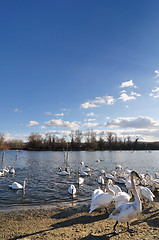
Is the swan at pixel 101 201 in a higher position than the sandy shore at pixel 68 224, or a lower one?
higher

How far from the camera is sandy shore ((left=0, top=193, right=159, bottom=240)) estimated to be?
5.09 metres

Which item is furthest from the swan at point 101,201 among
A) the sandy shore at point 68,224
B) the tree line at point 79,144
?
the tree line at point 79,144

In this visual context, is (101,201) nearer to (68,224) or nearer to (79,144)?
(68,224)

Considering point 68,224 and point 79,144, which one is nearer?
point 68,224

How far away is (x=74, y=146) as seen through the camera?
83.4 metres

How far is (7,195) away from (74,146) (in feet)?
241

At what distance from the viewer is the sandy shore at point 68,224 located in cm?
509

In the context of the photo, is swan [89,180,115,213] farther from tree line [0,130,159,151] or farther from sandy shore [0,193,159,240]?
tree line [0,130,159,151]

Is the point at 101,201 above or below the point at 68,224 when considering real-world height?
above

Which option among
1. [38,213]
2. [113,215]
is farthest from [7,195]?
[113,215]

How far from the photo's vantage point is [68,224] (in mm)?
6078

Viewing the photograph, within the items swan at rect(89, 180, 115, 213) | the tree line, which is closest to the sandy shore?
swan at rect(89, 180, 115, 213)

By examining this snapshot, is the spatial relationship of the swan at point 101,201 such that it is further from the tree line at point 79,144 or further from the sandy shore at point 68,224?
the tree line at point 79,144

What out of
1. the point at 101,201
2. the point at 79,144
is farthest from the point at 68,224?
the point at 79,144
